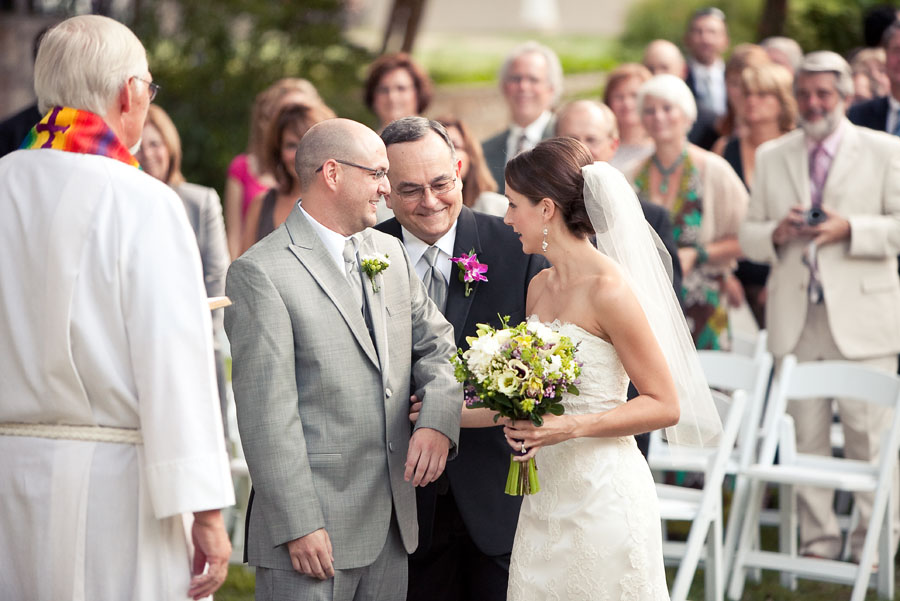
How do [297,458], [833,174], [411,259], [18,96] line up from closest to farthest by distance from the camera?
1. [297,458]
2. [411,259]
3. [833,174]
4. [18,96]

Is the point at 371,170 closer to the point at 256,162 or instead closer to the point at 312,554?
the point at 312,554

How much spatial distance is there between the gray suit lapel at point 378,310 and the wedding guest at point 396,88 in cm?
401

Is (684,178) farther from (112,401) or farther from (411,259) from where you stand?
(112,401)

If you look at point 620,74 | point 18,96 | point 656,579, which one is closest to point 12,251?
point 656,579

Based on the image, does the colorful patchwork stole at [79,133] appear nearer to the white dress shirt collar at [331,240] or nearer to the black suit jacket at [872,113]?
the white dress shirt collar at [331,240]

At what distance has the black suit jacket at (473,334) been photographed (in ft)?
13.2

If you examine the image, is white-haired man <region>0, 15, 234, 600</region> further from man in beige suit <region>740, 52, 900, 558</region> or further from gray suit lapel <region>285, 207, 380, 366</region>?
man in beige suit <region>740, 52, 900, 558</region>

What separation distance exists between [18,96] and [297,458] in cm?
1081

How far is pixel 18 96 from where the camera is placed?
1280 centimetres

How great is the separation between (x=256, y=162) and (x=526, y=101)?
1.90m

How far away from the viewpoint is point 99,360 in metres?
3.05

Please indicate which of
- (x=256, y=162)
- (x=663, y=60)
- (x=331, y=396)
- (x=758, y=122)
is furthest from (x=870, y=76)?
(x=331, y=396)

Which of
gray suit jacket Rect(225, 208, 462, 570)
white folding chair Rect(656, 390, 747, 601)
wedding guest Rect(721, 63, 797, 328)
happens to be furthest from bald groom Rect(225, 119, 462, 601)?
wedding guest Rect(721, 63, 797, 328)

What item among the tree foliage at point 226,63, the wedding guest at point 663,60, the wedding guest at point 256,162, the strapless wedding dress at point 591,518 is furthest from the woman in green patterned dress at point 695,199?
the tree foliage at point 226,63
